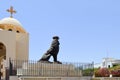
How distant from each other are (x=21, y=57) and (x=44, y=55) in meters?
14.5

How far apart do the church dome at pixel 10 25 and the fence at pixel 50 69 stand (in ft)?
49.5

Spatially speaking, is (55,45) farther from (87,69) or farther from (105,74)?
(105,74)

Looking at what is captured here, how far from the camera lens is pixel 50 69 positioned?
19453 millimetres

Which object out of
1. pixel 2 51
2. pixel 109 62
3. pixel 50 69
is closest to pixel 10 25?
pixel 2 51

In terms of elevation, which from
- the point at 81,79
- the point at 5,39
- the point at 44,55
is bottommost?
the point at 81,79

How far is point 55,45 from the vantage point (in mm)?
20781

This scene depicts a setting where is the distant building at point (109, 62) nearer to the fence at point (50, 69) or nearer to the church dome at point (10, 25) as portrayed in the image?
the church dome at point (10, 25)

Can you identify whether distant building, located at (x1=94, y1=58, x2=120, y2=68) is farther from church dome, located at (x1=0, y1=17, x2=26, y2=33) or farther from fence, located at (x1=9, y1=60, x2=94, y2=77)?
fence, located at (x1=9, y1=60, x2=94, y2=77)

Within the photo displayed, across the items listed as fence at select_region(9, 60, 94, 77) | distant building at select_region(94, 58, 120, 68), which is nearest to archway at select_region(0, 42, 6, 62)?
fence at select_region(9, 60, 94, 77)

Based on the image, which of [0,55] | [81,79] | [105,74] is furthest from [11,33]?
[81,79]

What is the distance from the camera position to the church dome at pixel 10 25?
1399 inches

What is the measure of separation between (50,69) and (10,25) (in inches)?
673

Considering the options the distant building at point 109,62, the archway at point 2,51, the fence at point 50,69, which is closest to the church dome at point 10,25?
the archway at point 2,51

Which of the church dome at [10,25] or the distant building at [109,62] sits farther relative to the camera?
the distant building at [109,62]
